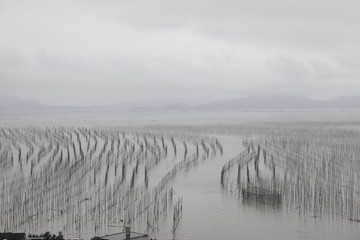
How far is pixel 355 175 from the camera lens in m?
25.8

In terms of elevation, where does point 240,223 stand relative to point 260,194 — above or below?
below

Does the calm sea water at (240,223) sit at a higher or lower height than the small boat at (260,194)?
lower

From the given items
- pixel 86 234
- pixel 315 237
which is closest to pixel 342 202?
pixel 315 237

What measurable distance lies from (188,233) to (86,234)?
13.3 ft

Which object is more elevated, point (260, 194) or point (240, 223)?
point (260, 194)

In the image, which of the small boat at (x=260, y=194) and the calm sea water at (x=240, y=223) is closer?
the calm sea water at (x=240, y=223)

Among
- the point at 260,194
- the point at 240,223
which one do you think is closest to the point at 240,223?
the point at 240,223

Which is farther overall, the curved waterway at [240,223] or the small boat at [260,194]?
the small boat at [260,194]

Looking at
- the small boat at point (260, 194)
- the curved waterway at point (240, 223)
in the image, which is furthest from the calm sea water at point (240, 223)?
the small boat at point (260, 194)

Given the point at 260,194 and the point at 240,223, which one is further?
the point at 260,194

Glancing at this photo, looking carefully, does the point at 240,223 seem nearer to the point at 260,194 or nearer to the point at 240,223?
the point at 240,223

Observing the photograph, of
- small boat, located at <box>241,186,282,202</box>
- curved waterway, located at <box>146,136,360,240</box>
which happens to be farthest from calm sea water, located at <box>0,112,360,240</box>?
small boat, located at <box>241,186,282,202</box>

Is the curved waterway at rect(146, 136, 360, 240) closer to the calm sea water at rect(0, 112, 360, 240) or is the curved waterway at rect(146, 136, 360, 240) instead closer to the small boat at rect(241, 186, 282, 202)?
the calm sea water at rect(0, 112, 360, 240)

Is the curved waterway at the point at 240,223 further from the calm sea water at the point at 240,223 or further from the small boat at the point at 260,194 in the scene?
the small boat at the point at 260,194
